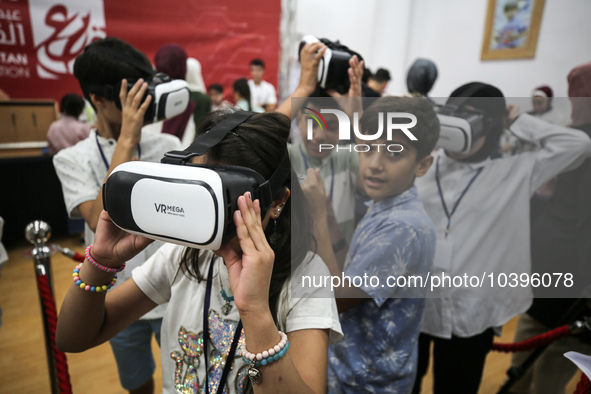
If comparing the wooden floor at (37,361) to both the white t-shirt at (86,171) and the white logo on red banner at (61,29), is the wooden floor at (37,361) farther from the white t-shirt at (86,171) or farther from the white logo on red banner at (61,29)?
the white logo on red banner at (61,29)

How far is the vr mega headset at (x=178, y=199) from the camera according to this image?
0.50m

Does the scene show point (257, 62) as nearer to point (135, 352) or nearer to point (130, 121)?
point (130, 121)

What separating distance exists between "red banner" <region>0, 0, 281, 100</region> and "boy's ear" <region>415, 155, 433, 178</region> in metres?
4.42

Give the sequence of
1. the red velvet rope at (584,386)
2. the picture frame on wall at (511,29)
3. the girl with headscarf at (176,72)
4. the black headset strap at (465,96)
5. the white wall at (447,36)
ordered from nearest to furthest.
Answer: the red velvet rope at (584,386) → the black headset strap at (465,96) → the girl with headscarf at (176,72) → the white wall at (447,36) → the picture frame on wall at (511,29)

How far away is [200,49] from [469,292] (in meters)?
4.78

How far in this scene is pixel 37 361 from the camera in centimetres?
191

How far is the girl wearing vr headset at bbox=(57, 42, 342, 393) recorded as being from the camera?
22.7 inches

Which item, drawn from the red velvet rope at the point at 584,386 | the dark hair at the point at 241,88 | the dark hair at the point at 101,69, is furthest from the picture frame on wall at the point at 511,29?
the dark hair at the point at 101,69

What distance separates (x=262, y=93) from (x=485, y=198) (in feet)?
14.4

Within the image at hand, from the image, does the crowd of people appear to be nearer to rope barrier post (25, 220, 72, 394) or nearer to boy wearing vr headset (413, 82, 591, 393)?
boy wearing vr headset (413, 82, 591, 393)

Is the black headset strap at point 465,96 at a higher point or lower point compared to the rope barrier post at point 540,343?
higher

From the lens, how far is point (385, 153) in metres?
0.90

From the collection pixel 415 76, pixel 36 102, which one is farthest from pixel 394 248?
pixel 36 102

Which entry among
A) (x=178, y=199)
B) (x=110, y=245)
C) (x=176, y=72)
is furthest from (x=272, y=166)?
(x=176, y=72)
